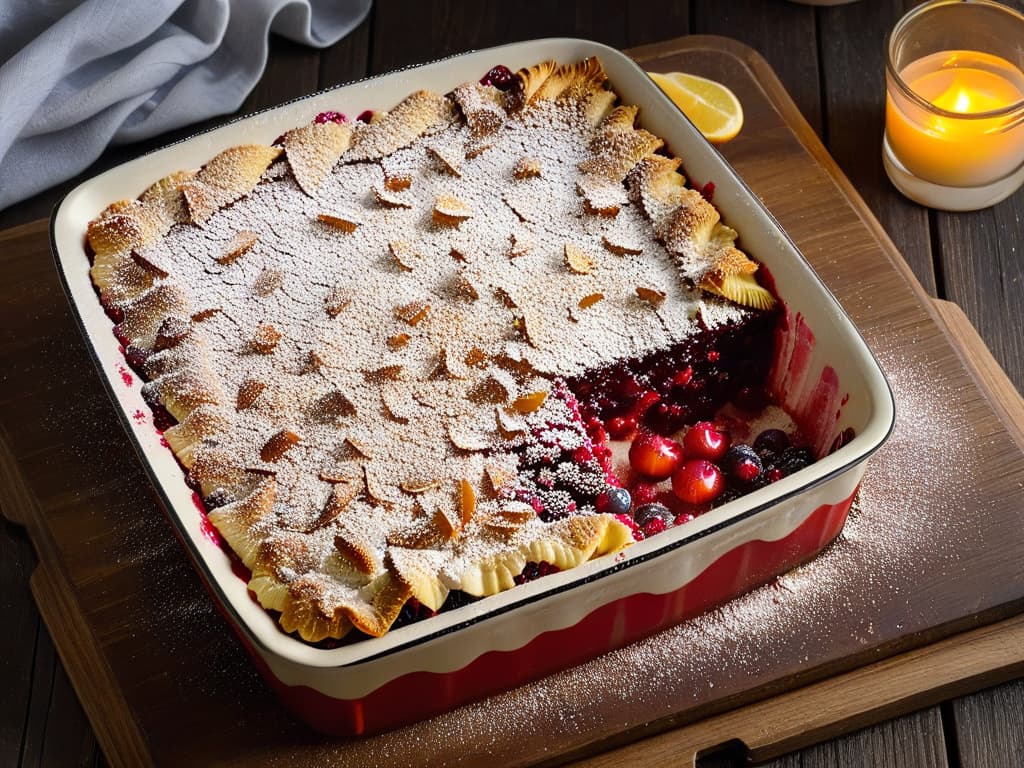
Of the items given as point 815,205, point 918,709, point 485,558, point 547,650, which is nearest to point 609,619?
point 547,650

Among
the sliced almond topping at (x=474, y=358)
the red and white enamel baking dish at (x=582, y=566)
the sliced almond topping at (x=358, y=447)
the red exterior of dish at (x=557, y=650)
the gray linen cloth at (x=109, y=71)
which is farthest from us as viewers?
the gray linen cloth at (x=109, y=71)

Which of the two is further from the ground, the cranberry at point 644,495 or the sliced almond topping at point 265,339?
the sliced almond topping at point 265,339

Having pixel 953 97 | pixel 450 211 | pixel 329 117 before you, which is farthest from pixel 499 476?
pixel 953 97

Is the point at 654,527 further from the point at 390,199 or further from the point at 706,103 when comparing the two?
the point at 706,103

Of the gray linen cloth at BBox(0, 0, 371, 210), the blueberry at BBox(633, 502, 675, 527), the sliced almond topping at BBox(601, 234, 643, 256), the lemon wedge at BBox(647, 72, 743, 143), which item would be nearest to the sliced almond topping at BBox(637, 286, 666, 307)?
the sliced almond topping at BBox(601, 234, 643, 256)

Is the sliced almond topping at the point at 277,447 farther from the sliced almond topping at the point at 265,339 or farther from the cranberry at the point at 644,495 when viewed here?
the cranberry at the point at 644,495

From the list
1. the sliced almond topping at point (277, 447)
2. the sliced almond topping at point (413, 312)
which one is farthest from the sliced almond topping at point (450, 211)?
the sliced almond topping at point (277, 447)

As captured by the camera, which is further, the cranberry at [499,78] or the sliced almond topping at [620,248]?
the cranberry at [499,78]
